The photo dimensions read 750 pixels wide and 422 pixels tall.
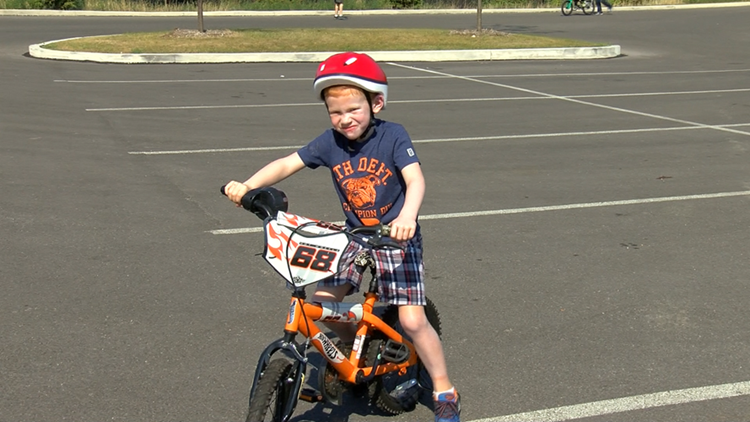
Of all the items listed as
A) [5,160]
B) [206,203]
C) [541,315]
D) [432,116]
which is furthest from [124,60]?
[541,315]

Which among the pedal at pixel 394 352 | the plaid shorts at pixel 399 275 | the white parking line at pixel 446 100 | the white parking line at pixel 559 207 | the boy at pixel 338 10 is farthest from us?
the boy at pixel 338 10

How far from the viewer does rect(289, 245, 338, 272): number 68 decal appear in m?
3.27

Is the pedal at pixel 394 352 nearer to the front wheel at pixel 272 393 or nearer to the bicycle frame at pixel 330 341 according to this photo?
the bicycle frame at pixel 330 341

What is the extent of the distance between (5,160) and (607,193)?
593 cm

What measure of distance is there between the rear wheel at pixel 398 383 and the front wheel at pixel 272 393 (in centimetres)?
71

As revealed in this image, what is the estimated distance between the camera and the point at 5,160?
9.42 meters

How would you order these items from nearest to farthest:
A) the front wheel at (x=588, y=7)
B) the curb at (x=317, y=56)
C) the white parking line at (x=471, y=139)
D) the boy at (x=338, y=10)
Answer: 1. the white parking line at (x=471, y=139)
2. the curb at (x=317, y=56)
3. the boy at (x=338, y=10)
4. the front wheel at (x=588, y=7)

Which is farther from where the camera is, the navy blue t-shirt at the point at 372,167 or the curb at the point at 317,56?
the curb at the point at 317,56

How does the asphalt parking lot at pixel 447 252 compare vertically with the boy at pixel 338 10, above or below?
below

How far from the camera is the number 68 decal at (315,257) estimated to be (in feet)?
10.7

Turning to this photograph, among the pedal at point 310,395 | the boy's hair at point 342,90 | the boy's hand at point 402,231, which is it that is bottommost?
the pedal at point 310,395

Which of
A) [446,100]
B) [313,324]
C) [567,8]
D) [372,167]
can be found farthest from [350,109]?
[567,8]

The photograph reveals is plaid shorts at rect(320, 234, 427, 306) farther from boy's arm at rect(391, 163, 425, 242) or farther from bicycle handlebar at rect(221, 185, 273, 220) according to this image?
bicycle handlebar at rect(221, 185, 273, 220)

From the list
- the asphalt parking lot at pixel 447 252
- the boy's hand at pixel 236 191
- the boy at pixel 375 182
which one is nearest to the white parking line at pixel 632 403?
the asphalt parking lot at pixel 447 252
